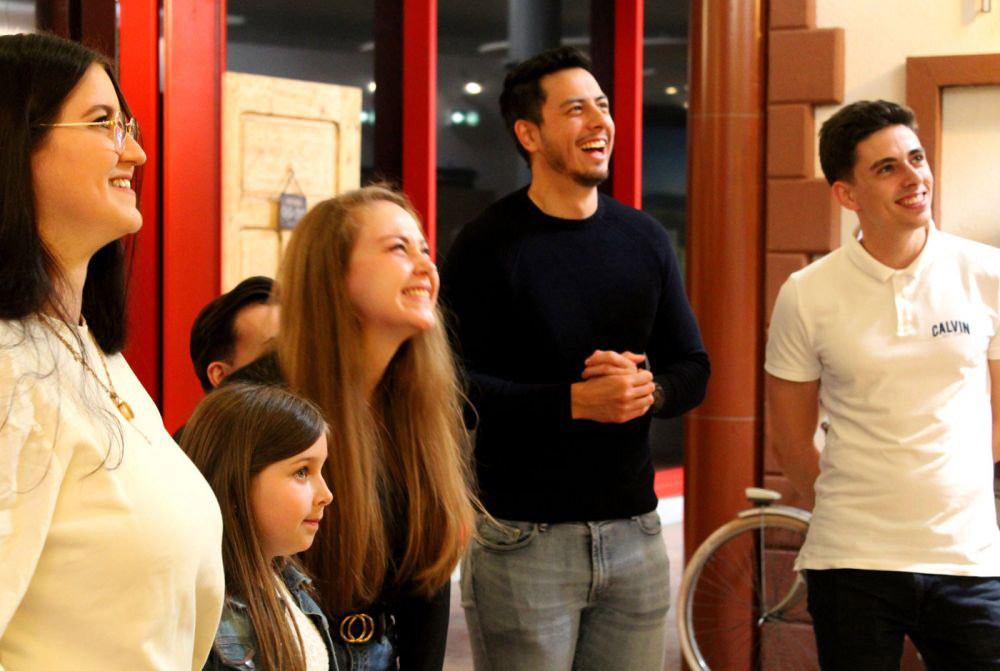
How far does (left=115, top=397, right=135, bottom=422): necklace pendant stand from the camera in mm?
1436

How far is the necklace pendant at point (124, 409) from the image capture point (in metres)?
1.44

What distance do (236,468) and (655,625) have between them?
3.52 ft

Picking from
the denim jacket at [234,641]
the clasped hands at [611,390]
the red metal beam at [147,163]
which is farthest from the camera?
the red metal beam at [147,163]

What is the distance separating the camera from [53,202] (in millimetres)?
1364

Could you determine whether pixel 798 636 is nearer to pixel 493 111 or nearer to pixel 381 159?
pixel 381 159

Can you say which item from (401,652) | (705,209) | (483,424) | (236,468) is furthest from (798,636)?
(236,468)

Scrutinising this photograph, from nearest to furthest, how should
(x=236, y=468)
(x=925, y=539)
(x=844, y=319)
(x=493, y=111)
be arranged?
(x=236, y=468)
(x=925, y=539)
(x=844, y=319)
(x=493, y=111)

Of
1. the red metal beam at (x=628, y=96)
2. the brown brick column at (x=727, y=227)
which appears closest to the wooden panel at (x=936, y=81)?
the brown brick column at (x=727, y=227)

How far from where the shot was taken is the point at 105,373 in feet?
4.82

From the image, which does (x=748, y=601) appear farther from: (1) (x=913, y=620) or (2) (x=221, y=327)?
(2) (x=221, y=327)

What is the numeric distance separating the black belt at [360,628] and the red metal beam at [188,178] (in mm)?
2519

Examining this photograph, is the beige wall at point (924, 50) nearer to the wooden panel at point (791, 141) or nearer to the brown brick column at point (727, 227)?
the wooden panel at point (791, 141)

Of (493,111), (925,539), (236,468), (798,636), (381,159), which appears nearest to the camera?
(236,468)

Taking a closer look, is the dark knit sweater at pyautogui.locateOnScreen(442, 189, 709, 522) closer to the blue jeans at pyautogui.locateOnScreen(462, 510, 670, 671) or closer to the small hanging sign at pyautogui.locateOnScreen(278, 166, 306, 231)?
the blue jeans at pyautogui.locateOnScreen(462, 510, 670, 671)
